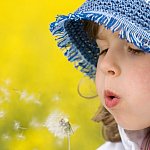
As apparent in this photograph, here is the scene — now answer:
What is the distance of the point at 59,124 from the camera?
3.68ft

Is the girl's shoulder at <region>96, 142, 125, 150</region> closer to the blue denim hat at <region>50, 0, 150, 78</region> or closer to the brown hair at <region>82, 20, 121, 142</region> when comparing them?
the brown hair at <region>82, 20, 121, 142</region>

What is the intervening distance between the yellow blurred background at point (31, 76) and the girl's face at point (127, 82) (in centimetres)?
30

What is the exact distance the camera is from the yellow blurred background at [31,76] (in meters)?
1.10

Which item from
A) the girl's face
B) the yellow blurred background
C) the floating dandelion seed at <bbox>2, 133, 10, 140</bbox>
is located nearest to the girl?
the girl's face

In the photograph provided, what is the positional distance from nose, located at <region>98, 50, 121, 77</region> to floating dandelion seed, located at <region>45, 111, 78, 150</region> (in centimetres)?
33

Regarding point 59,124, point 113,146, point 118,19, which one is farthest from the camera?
point 59,124

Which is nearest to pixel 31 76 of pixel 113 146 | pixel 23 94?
pixel 23 94

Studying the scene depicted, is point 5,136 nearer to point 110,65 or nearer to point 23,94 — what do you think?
point 23,94

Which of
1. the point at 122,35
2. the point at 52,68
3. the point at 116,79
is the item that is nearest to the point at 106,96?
the point at 116,79

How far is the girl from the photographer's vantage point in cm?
73

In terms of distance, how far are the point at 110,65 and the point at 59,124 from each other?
14.7 inches

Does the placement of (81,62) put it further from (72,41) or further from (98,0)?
(98,0)

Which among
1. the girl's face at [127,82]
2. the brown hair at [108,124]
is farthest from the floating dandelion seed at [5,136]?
the girl's face at [127,82]

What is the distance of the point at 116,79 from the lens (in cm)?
79
